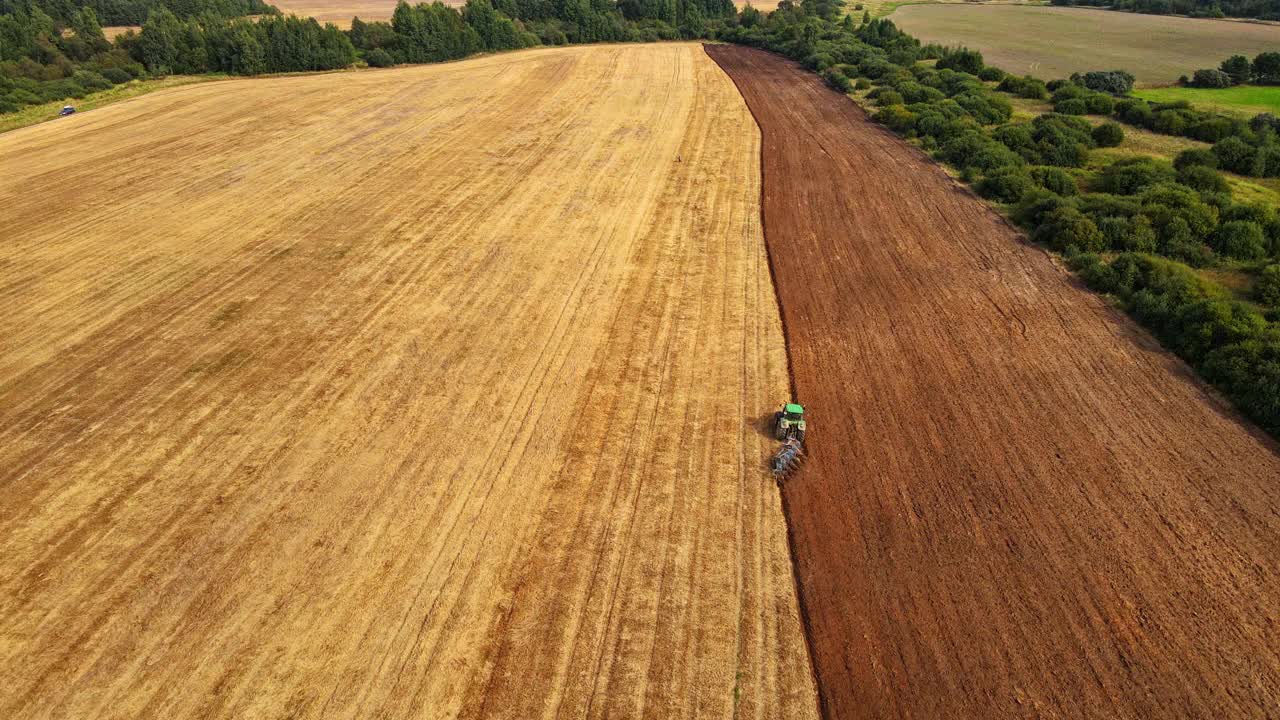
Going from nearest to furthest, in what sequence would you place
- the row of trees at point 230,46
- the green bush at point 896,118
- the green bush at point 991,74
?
the green bush at point 896,118 < the green bush at point 991,74 < the row of trees at point 230,46

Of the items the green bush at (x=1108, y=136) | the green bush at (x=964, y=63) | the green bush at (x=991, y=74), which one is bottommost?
the green bush at (x=1108, y=136)

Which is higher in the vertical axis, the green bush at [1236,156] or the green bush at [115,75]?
the green bush at [115,75]

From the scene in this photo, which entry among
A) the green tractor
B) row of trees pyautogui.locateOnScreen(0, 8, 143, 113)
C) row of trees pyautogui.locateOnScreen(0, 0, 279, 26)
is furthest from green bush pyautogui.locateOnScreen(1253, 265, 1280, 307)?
row of trees pyautogui.locateOnScreen(0, 0, 279, 26)

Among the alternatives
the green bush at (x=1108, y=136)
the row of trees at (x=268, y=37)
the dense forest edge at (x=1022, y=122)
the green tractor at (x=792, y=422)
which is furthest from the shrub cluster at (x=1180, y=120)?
the row of trees at (x=268, y=37)

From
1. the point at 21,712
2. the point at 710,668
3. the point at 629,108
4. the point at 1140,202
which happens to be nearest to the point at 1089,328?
the point at 1140,202

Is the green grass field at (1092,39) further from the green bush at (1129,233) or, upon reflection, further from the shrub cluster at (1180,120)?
the green bush at (1129,233)

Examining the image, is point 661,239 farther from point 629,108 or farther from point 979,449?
point 629,108
